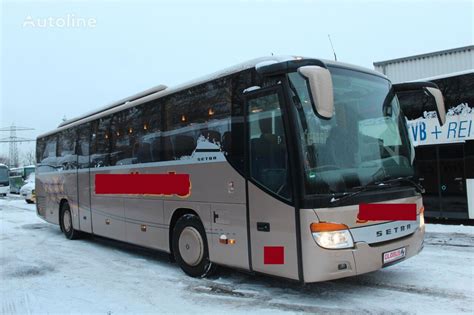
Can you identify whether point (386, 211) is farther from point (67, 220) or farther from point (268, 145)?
point (67, 220)

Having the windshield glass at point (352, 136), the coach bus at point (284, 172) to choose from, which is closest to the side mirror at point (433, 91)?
the coach bus at point (284, 172)

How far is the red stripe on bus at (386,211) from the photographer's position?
5.46m

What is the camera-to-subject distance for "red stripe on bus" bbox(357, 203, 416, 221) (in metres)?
5.46

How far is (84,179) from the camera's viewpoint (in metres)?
11.3

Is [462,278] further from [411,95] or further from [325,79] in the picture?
[411,95]

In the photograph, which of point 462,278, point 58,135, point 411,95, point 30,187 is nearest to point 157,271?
point 462,278

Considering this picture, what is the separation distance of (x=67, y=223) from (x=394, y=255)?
942 cm

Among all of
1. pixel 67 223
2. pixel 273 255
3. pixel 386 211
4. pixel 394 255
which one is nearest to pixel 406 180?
pixel 386 211

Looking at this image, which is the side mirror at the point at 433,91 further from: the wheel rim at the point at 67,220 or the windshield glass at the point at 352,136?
the wheel rim at the point at 67,220

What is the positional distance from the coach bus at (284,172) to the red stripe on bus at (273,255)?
0.02 metres

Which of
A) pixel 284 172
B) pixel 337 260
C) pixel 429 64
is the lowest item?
pixel 337 260

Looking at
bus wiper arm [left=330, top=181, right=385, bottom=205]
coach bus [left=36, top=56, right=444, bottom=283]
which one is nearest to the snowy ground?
coach bus [left=36, top=56, right=444, bottom=283]

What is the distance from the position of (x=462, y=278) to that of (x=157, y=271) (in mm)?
4719

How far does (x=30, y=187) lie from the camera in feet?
94.0
